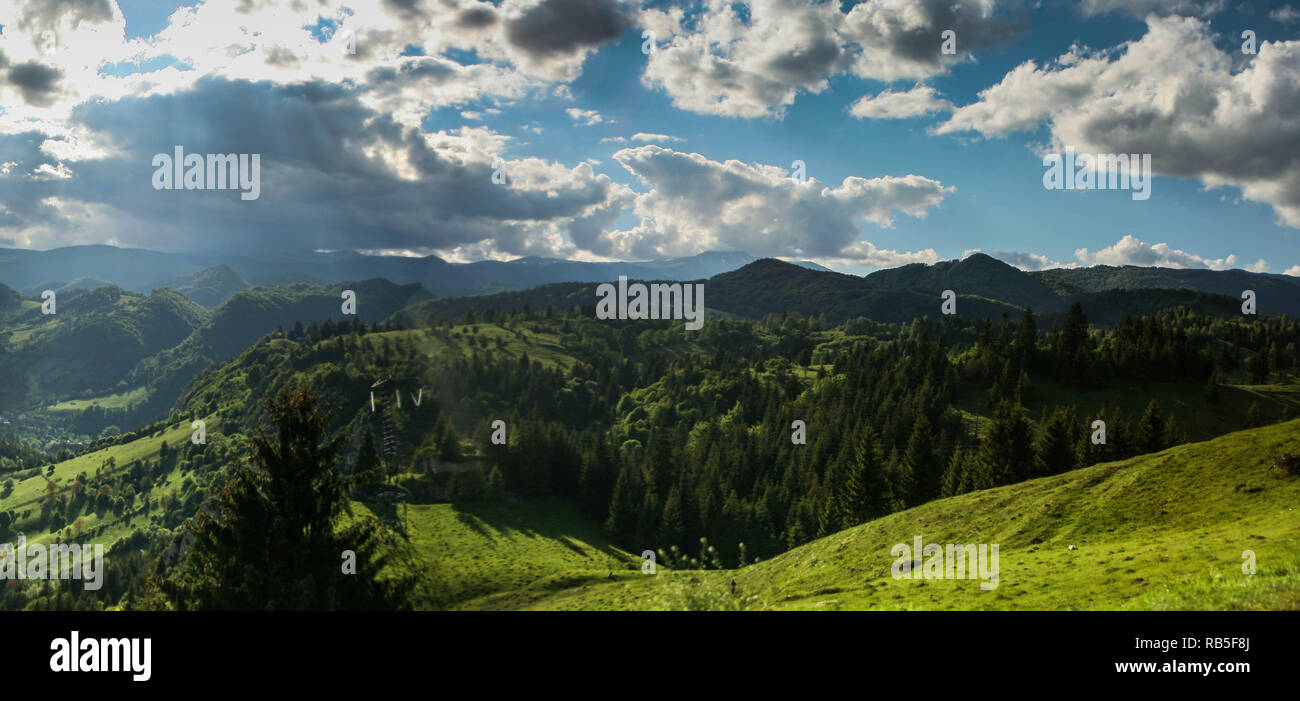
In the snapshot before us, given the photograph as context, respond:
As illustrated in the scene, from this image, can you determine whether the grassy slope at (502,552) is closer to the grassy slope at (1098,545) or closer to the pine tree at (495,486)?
the pine tree at (495,486)

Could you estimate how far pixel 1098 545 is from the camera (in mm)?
38031

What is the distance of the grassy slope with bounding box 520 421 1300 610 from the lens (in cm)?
2289

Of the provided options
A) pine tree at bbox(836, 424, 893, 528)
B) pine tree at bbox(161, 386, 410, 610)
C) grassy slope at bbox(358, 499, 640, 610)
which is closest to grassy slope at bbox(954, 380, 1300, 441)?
pine tree at bbox(836, 424, 893, 528)

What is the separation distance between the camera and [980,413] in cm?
16775

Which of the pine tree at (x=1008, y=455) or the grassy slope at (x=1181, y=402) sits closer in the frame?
the pine tree at (x=1008, y=455)

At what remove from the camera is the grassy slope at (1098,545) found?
22891 millimetres

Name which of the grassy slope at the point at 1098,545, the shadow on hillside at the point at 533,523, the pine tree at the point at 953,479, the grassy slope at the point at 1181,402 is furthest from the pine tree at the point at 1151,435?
the shadow on hillside at the point at 533,523

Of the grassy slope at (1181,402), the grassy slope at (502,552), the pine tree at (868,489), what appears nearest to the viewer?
the grassy slope at (502,552)

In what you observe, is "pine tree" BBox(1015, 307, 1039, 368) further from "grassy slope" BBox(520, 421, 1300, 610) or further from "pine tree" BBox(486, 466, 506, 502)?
"pine tree" BBox(486, 466, 506, 502)

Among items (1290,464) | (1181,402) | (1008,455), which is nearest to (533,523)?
(1008,455)
